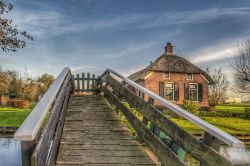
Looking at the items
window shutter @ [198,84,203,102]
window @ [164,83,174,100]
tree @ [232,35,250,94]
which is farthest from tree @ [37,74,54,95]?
tree @ [232,35,250,94]

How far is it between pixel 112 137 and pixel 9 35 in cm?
994

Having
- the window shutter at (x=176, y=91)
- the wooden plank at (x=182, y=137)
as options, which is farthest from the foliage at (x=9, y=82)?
the wooden plank at (x=182, y=137)

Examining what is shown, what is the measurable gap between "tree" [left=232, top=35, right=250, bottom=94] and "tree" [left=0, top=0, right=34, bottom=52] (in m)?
19.4

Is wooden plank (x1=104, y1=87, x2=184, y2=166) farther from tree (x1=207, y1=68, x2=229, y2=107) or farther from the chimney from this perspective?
tree (x1=207, y1=68, x2=229, y2=107)

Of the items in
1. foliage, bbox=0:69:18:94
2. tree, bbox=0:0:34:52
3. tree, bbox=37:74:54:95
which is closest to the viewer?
tree, bbox=0:0:34:52

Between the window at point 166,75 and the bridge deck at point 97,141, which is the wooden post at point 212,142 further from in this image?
the window at point 166,75

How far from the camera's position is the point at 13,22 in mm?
13617

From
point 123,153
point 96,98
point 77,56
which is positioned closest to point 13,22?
point 77,56

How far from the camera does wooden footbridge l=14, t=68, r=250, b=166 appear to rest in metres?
2.80

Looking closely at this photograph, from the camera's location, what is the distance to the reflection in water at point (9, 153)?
34.2 feet

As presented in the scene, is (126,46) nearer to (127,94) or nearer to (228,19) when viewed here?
(228,19)

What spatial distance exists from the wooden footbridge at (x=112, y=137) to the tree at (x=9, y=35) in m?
6.94

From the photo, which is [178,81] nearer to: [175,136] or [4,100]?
[4,100]

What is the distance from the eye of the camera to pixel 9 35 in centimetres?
1369
